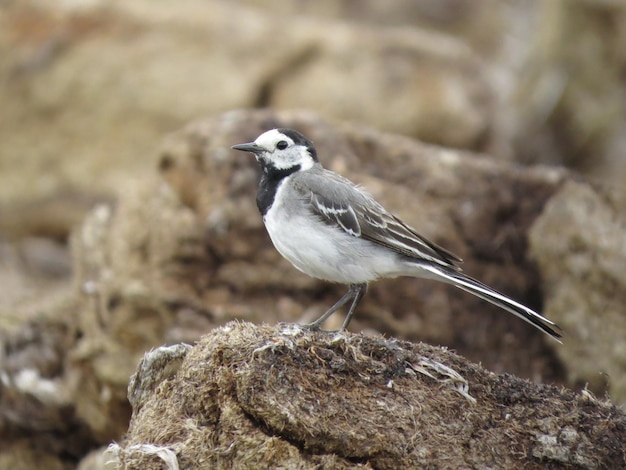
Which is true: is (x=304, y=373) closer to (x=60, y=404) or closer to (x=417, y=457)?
(x=417, y=457)

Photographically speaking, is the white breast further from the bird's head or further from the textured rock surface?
the textured rock surface

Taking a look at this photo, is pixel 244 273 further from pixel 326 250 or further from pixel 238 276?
pixel 326 250

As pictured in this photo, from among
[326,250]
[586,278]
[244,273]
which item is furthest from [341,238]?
[586,278]

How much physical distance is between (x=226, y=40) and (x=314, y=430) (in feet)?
51.0

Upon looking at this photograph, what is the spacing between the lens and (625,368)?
43.4ft

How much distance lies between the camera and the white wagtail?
9.58 metres

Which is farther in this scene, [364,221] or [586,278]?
[586,278]

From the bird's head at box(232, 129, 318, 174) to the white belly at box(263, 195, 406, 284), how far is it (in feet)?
1.98

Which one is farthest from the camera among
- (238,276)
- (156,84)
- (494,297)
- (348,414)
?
(156,84)

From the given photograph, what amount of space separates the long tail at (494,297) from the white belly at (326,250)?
420 mm

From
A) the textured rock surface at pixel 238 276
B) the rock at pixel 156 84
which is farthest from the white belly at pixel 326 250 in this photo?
the rock at pixel 156 84

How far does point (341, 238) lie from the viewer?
31.9ft

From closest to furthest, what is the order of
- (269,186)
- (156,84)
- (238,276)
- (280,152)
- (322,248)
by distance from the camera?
(322,248)
(269,186)
(280,152)
(238,276)
(156,84)

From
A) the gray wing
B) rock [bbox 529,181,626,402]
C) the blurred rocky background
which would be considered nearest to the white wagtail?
the gray wing
